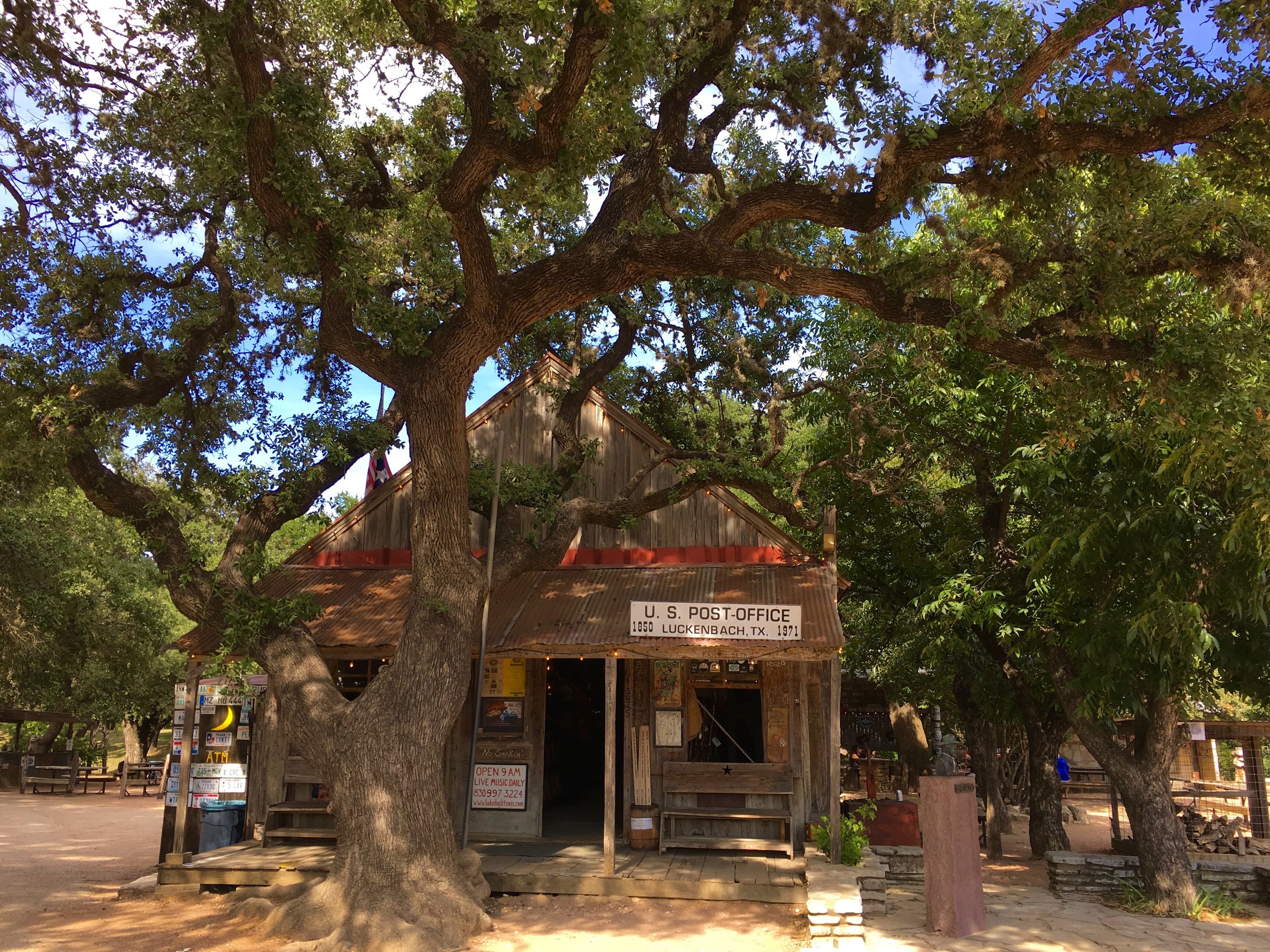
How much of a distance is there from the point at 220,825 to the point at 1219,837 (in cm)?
1499

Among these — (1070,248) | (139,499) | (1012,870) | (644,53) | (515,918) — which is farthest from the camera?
(1012,870)

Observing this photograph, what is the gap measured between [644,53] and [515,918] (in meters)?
8.25

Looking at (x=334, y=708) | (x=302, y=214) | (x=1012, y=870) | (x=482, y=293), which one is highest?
(x=302, y=214)

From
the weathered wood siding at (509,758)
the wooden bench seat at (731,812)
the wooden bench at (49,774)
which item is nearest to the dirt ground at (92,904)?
the weathered wood siding at (509,758)

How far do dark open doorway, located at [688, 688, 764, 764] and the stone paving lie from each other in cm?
308

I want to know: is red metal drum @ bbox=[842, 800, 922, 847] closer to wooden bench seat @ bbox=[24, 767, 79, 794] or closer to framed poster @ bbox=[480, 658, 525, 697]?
framed poster @ bbox=[480, 658, 525, 697]

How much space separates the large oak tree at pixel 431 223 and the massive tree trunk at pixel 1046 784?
573cm

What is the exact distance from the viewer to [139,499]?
34.0ft

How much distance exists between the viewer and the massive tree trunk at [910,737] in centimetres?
2100

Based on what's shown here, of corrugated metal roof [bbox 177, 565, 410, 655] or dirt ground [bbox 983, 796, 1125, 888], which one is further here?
dirt ground [bbox 983, 796, 1125, 888]

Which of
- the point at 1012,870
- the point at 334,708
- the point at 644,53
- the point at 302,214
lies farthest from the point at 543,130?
the point at 1012,870

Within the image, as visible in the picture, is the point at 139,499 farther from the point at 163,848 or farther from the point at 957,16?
the point at 957,16

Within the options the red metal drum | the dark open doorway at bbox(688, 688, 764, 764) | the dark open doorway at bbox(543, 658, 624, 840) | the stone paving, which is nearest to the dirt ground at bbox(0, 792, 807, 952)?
the stone paving

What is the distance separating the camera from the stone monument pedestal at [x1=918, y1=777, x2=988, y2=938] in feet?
28.8
